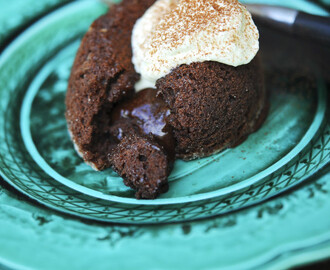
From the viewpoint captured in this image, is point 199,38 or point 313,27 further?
point 313,27

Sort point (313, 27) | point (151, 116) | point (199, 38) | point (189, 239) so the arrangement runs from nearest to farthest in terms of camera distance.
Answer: point (189, 239), point (199, 38), point (151, 116), point (313, 27)

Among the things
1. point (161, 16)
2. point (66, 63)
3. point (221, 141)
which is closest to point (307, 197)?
point (221, 141)

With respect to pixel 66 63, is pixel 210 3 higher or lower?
higher

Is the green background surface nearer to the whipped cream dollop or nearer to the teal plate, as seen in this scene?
the teal plate

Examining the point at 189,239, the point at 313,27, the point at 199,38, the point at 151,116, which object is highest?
the point at 199,38

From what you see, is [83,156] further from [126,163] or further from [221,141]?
[221,141]

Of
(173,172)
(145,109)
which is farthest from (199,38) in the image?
(173,172)

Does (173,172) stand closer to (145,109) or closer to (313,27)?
(145,109)

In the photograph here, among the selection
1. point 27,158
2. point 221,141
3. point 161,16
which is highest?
point 161,16

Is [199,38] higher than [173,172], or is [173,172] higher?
[199,38]
